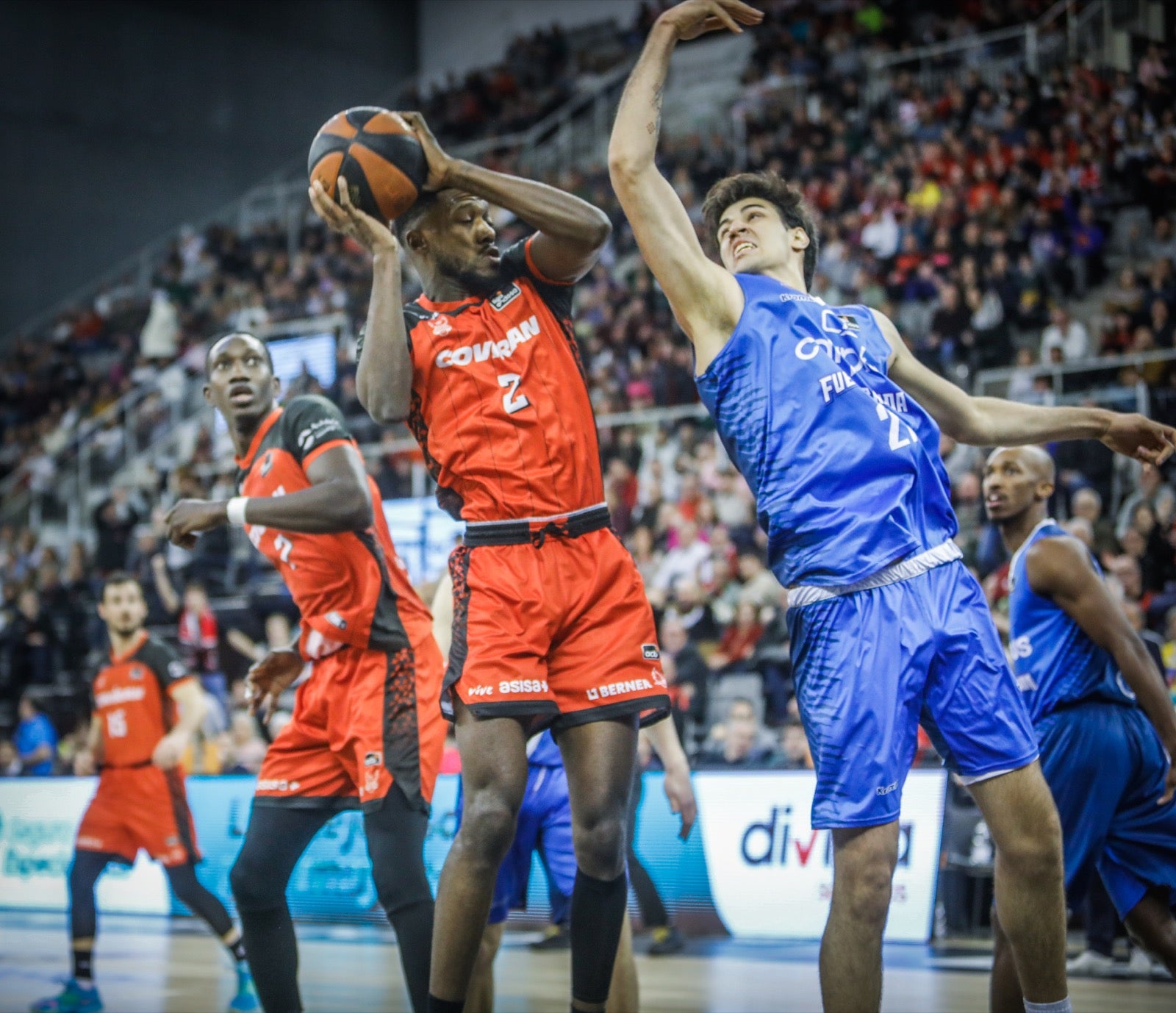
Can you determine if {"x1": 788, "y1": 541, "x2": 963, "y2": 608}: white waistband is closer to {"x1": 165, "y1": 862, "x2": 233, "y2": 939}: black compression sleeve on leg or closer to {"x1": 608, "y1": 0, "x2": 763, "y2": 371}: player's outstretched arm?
{"x1": 608, "y1": 0, "x2": 763, "y2": 371}: player's outstretched arm

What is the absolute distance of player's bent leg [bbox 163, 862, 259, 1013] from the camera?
635 cm

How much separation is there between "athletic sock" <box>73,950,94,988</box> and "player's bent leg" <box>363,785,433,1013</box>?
9.83 feet

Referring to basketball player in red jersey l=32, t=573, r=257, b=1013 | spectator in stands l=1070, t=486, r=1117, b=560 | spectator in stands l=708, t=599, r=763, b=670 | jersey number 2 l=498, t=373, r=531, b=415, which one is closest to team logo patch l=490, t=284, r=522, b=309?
jersey number 2 l=498, t=373, r=531, b=415

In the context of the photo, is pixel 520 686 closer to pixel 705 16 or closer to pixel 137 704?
pixel 705 16

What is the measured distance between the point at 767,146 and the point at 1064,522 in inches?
389

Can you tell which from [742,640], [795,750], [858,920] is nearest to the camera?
[858,920]

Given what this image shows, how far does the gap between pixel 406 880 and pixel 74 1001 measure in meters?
3.10

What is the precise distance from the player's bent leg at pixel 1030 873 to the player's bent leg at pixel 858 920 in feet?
1.01

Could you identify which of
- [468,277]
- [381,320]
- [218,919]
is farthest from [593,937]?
[218,919]

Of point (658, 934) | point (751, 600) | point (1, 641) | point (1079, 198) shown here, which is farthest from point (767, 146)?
point (658, 934)

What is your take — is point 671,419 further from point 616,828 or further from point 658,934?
point 616,828

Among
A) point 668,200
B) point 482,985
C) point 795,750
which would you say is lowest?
point 482,985

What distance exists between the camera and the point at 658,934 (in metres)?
8.34

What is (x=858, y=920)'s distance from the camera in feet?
10.3
